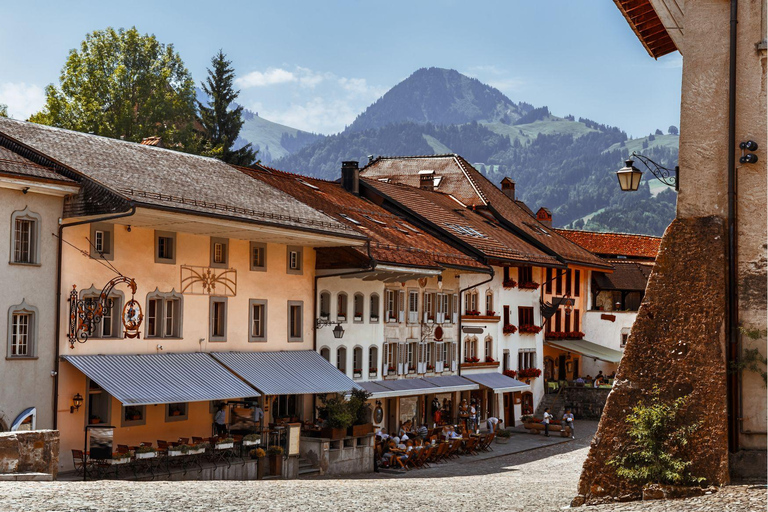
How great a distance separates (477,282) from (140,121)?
2264cm

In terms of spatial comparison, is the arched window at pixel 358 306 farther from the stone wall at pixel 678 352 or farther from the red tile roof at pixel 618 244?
the red tile roof at pixel 618 244

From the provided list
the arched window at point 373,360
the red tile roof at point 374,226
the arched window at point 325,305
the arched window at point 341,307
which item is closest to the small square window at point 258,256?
the red tile roof at point 374,226

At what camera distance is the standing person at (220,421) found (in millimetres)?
34219

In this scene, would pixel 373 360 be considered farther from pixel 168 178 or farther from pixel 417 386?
pixel 168 178

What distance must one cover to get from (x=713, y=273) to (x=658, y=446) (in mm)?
3051

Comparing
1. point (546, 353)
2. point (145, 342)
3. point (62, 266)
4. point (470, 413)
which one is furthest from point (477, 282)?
point (62, 266)

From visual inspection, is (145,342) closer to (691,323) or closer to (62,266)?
(62,266)

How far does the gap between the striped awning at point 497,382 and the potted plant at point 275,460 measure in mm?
16685

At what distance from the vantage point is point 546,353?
202 feet

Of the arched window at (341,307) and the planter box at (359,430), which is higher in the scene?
the arched window at (341,307)

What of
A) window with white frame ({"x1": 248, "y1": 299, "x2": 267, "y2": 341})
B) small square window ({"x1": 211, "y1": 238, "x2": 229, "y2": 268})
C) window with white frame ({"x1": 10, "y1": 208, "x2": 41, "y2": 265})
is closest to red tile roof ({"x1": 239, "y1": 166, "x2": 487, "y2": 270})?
window with white frame ({"x1": 248, "y1": 299, "x2": 267, "y2": 341})

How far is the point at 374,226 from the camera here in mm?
44219

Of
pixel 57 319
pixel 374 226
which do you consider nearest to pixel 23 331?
pixel 57 319

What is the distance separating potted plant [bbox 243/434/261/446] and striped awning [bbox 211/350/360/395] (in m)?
1.30
